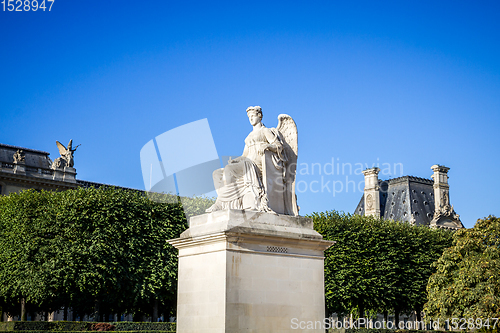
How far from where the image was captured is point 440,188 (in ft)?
258

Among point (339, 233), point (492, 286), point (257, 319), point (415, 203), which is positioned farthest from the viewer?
point (415, 203)

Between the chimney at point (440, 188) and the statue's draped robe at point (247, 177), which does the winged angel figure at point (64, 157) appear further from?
the statue's draped robe at point (247, 177)

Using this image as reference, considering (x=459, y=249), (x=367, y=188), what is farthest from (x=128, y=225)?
(x=367, y=188)

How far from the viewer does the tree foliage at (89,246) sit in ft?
109

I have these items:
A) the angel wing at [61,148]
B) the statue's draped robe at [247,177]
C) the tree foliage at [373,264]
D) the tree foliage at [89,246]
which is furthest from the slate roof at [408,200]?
the statue's draped robe at [247,177]

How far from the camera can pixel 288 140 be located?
597 inches

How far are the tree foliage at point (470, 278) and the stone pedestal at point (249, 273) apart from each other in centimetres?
2173

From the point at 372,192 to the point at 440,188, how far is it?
9.26 metres

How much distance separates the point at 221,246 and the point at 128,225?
2324cm

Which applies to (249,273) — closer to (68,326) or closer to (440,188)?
(68,326)

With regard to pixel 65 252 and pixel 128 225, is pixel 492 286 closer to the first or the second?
pixel 128 225

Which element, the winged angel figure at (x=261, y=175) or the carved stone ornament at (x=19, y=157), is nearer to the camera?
the winged angel figure at (x=261, y=175)

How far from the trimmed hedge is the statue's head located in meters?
22.1

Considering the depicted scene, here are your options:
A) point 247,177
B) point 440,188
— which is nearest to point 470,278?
point 247,177
